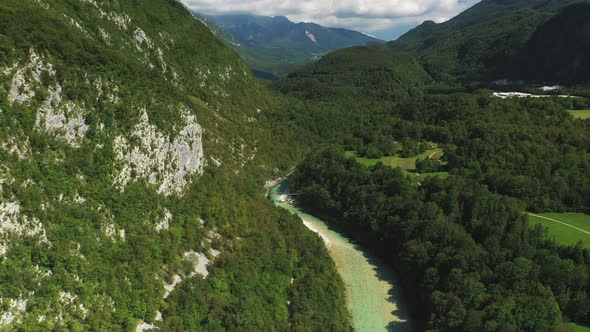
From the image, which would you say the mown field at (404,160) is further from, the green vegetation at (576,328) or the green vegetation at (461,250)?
the green vegetation at (576,328)

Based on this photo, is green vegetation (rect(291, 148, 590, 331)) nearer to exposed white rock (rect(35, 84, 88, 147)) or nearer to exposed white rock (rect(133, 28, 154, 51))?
exposed white rock (rect(35, 84, 88, 147))

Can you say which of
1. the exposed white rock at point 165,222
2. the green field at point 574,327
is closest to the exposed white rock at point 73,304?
the exposed white rock at point 165,222

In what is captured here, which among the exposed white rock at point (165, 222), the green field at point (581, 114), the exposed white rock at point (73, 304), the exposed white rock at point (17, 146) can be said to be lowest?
the exposed white rock at point (73, 304)

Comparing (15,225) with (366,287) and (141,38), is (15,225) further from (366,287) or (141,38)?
A: (141,38)

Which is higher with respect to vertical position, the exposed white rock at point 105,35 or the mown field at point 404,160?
the exposed white rock at point 105,35

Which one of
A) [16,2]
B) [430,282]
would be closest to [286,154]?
[430,282]

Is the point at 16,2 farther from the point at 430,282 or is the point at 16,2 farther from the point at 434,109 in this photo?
the point at 434,109
